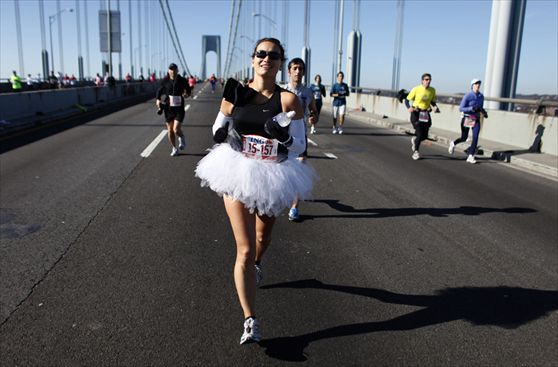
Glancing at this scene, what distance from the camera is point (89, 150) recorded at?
11.8 meters

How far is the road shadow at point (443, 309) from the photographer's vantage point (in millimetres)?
3281

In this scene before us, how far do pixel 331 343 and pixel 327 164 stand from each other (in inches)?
303

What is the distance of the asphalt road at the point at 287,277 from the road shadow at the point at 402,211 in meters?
0.03

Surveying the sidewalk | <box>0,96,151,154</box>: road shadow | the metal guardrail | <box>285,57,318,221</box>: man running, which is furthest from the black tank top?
the metal guardrail

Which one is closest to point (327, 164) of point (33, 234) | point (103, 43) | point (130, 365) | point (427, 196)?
point (427, 196)

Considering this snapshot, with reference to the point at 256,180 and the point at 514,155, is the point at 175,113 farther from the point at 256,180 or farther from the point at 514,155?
the point at 514,155

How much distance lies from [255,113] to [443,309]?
6.92ft

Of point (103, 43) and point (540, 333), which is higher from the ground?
point (103, 43)

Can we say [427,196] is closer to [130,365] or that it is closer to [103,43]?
[130,365]

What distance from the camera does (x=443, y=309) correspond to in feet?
12.6

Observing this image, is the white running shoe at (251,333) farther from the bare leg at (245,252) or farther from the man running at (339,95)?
the man running at (339,95)

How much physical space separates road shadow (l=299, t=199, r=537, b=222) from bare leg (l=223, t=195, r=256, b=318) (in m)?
3.02

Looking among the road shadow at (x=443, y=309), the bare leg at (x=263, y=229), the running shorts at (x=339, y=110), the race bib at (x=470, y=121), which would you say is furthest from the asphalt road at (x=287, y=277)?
the running shorts at (x=339, y=110)

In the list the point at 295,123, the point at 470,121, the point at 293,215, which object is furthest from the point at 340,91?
the point at 295,123
